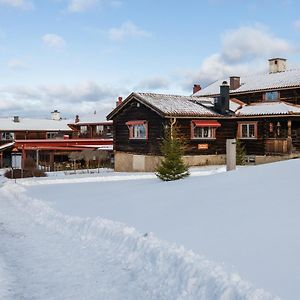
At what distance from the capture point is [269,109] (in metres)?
30.6

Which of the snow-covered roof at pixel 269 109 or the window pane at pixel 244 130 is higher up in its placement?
the snow-covered roof at pixel 269 109

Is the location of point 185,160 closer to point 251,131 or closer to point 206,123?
point 206,123

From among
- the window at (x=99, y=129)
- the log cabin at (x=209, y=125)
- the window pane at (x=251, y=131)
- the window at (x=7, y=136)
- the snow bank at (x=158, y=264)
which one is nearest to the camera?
the snow bank at (x=158, y=264)

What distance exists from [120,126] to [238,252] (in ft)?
86.0

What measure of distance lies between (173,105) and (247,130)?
238 inches

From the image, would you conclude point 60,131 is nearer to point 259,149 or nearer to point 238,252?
point 259,149

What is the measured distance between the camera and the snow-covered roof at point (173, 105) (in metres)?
28.7

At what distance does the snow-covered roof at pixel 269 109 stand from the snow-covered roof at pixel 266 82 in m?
1.52

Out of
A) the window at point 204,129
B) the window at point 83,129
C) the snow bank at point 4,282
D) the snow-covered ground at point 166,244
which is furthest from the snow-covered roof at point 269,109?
the window at point 83,129

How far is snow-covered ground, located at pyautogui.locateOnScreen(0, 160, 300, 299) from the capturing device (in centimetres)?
700

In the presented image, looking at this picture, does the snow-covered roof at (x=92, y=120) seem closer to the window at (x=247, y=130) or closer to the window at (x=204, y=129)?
the window at (x=204, y=129)

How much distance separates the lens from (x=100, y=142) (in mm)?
49656

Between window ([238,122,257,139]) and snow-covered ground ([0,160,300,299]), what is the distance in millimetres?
15635

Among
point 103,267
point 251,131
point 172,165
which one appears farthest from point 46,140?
point 103,267
